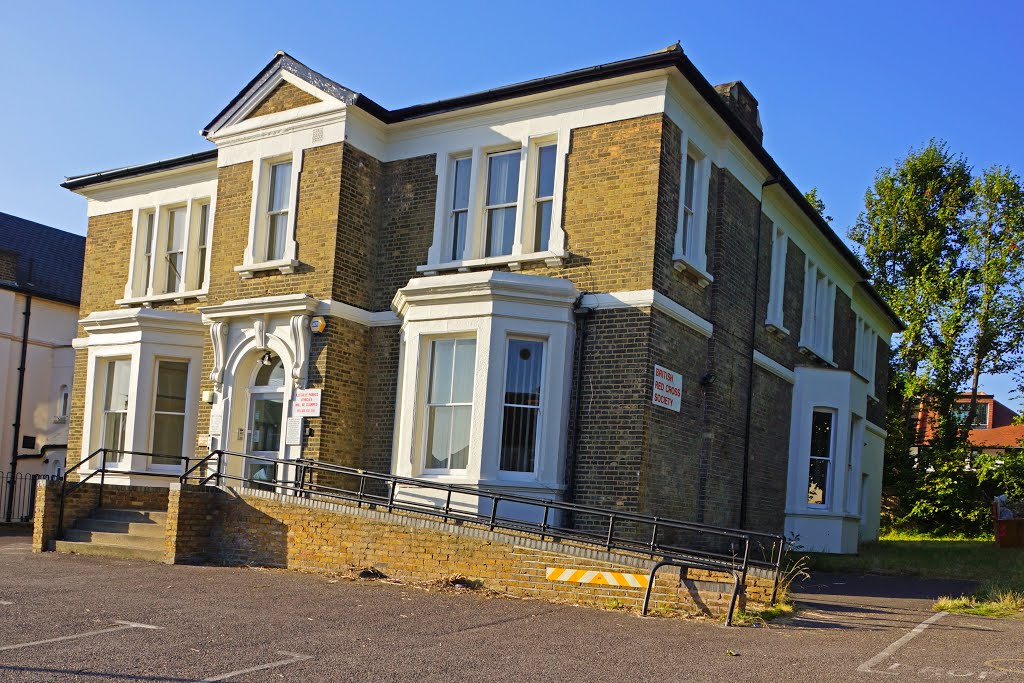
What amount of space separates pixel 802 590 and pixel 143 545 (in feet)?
31.5

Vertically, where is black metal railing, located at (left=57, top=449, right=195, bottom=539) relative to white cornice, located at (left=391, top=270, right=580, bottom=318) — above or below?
below

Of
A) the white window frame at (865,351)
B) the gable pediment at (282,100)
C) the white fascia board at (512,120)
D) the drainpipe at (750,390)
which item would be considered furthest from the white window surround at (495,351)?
the white window frame at (865,351)

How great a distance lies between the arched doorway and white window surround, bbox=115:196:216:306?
2884 millimetres

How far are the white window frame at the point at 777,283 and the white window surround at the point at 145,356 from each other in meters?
10.6

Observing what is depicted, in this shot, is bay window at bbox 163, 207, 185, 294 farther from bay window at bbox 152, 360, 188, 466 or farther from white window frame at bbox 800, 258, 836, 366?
white window frame at bbox 800, 258, 836, 366

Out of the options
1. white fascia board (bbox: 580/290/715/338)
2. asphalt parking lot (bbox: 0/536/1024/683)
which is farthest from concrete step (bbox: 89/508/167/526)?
white fascia board (bbox: 580/290/715/338)

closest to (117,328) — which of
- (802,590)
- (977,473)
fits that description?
(802,590)

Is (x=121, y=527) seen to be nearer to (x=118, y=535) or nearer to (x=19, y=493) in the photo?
(x=118, y=535)

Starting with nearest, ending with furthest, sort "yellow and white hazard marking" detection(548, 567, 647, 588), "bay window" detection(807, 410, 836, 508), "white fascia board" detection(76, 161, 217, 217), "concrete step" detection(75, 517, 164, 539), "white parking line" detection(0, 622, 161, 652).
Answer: "white parking line" detection(0, 622, 161, 652) → "yellow and white hazard marking" detection(548, 567, 647, 588) → "concrete step" detection(75, 517, 164, 539) → "white fascia board" detection(76, 161, 217, 217) → "bay window" detection(807, 410, 836, 508)

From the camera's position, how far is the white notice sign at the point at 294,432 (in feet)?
53.5

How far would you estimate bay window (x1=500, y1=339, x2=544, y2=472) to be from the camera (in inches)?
597

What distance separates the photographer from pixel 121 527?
16.5 meters

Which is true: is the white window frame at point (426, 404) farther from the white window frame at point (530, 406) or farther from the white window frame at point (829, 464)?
the white window frame at point (829, 464)

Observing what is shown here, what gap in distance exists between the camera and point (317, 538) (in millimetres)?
14094
